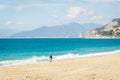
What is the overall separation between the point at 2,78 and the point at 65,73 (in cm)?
542

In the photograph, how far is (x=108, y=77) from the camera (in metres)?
24.1

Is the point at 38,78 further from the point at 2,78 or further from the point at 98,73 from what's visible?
the point at 98,73

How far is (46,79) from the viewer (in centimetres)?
2339

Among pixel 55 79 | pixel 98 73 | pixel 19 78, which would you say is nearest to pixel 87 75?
pixel 98 73

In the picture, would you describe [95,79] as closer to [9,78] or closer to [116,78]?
[116,78]

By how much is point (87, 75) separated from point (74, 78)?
6.11 feet

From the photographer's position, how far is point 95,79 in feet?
76.0

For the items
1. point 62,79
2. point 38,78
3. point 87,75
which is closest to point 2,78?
point 38,78

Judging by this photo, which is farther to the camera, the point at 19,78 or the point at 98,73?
the point at 98,73

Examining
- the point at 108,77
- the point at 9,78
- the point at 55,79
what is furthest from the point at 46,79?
the point at 108,77

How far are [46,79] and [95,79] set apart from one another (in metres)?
3.45

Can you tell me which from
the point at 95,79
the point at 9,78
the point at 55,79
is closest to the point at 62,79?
the point at 55,79

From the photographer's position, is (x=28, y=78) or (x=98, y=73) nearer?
(x=28, y=78)

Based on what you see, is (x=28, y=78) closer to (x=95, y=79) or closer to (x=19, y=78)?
(x=19, y=78)
